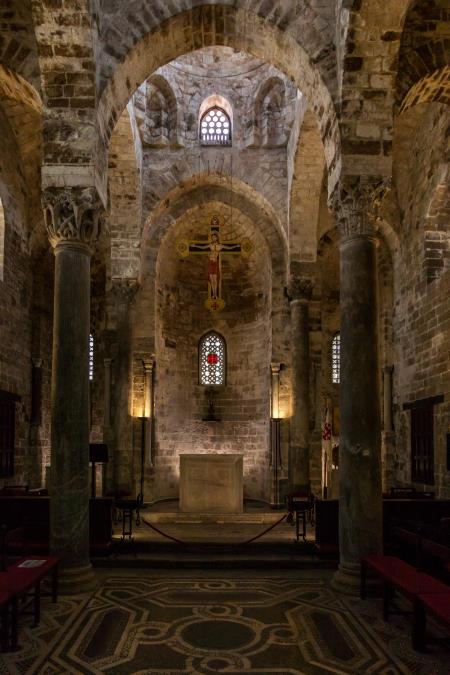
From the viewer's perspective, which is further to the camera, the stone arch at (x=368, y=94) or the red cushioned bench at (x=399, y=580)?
the stone arch at (x=368, y=94)

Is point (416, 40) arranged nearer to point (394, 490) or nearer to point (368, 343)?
point (368, 343)

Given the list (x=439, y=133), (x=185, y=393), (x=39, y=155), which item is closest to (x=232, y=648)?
(x=439, y=133)

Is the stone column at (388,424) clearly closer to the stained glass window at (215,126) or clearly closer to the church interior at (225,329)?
the church interior at (225,329)

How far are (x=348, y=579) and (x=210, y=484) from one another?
6.89 metres

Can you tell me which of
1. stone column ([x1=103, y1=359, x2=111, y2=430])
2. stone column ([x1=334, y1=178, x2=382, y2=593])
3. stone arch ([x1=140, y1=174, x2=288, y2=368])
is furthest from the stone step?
stone column ([x1=334, y1=178, x2=382, y2=593])

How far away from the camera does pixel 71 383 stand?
31.3 feet

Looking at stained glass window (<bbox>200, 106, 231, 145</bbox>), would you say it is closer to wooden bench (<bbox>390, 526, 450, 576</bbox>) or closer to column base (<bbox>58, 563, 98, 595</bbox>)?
wooden bench (<bbox>390, 526, 450, 576</bbox>)

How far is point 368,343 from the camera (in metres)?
9.45

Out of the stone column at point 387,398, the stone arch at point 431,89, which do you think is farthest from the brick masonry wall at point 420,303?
the stone arch at point 431,89

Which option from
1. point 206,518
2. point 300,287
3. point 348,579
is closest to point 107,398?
point 206,518

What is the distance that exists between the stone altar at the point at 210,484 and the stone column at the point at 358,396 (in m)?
6.37

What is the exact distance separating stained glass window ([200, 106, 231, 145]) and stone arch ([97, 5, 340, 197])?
7.61m

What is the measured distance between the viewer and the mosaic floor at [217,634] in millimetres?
6227

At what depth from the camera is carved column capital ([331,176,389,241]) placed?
31.8 feet
